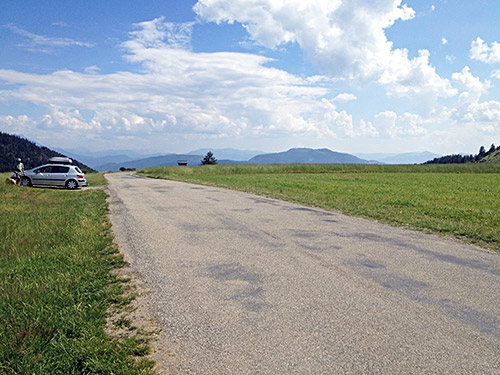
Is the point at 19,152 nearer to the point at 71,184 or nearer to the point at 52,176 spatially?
the point at 52,176

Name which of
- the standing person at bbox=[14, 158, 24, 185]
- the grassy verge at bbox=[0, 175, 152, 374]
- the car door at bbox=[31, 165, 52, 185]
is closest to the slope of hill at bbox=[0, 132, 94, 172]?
the car door at bbox=[31, 165, 52, 185]

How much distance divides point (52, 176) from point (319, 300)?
24.9 meters

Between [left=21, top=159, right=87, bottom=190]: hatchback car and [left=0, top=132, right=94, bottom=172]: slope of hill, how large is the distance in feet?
413

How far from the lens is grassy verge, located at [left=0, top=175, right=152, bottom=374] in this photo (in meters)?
3.25

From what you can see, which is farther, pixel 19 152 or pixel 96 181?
pixel 19 152

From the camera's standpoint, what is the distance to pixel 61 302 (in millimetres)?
4543

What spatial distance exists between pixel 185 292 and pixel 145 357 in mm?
1610

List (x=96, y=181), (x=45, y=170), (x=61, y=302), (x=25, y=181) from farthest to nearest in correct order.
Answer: (x=96, y=181), (x=45, y=170), (x=25, y=181), (x=61, y=302)

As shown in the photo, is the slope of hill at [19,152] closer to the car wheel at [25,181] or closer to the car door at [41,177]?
the car wheel at [25,181]

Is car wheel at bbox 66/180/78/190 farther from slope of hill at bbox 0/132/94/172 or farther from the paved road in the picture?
slope of hill at bbox 0/132/94/172

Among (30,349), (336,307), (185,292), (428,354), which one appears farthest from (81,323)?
(428,354)

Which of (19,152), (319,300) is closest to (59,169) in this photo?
(319,300)

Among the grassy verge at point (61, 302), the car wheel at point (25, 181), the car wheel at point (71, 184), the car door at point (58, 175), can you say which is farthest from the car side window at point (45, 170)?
the grassy verge at point (61, 302)

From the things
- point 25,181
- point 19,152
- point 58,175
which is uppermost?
point 19,152
